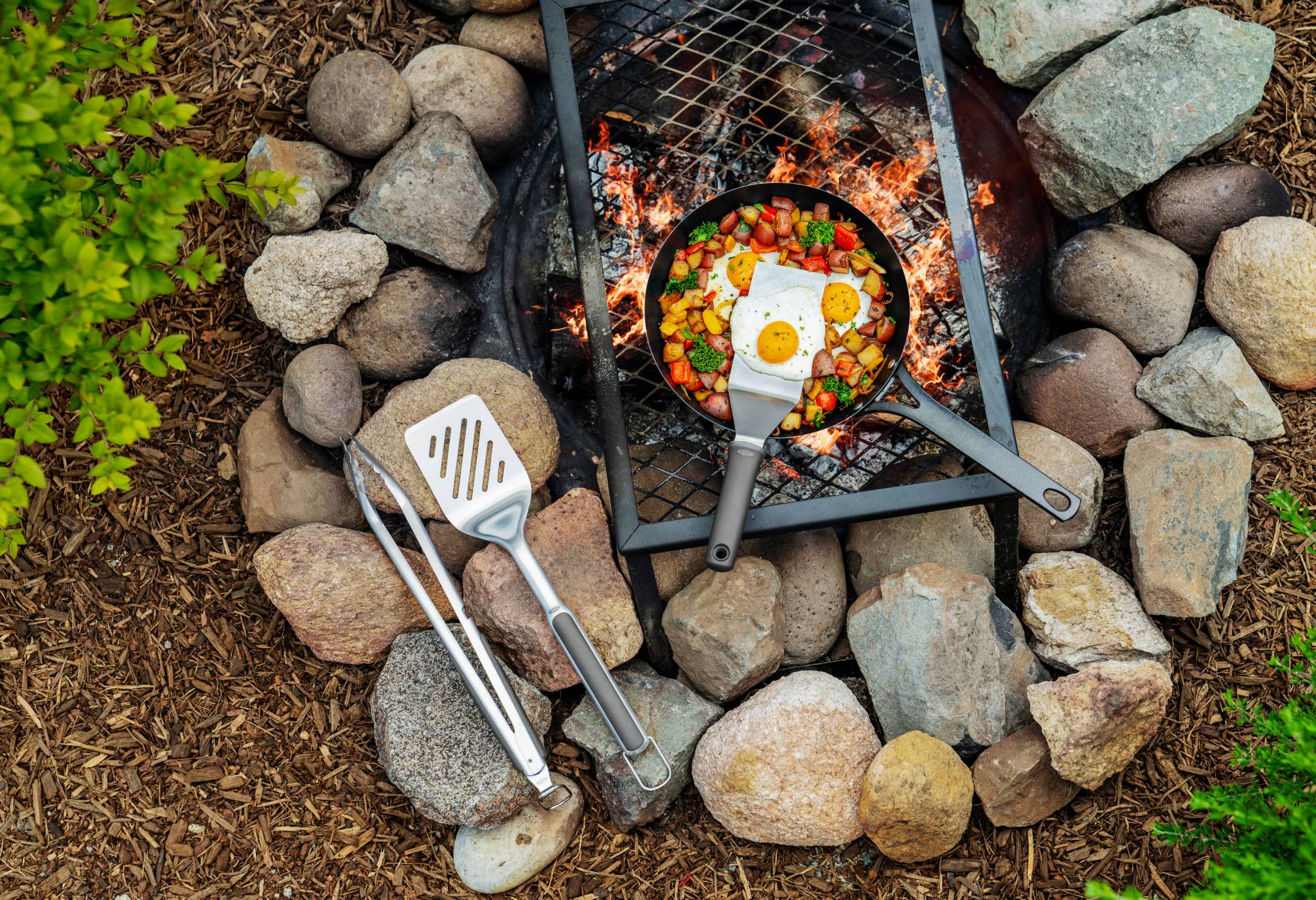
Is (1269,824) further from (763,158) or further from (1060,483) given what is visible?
(763,158)

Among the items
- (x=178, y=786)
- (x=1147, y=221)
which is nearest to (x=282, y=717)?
(x=178, y=786)

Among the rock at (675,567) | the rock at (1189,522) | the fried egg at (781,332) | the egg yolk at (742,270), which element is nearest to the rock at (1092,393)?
the rock at (1189,522)

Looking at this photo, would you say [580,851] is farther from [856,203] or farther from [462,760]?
[856,203]

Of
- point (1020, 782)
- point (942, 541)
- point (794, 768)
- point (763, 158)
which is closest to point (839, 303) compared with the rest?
point (763, 158)

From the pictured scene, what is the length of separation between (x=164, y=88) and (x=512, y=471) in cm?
194

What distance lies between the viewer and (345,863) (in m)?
3.30

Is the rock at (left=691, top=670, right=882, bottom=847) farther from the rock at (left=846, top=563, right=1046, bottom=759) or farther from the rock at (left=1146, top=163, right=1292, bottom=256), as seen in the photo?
the rock at (left=1146, top=163, right=1292, bottom=256)

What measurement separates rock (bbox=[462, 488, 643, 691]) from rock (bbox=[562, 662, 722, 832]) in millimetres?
150

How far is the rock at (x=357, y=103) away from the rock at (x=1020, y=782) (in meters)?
3.22

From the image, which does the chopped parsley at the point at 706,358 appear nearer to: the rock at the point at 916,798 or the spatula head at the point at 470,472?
the spatula head at the point at 470,472

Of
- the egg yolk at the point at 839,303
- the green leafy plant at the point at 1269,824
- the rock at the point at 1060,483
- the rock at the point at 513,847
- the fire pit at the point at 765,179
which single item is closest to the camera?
the green leafy plant at the point at 1269,824

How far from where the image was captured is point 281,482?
136 inches

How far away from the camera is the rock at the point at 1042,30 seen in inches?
140

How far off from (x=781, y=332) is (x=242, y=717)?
2.40 m
